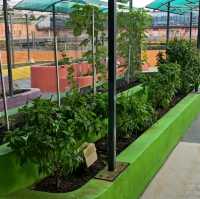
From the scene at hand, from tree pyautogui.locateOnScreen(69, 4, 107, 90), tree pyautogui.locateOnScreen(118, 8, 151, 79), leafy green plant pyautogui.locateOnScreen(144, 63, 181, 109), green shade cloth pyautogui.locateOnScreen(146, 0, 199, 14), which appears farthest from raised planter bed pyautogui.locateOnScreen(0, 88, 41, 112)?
green shade cloth pyautogui.locateOnScreen(146, 0, 199, 14)

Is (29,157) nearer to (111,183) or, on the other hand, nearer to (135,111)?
(111,183)

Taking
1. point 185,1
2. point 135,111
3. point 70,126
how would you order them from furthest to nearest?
1. point 185,1
2. point 135,111
3. point 70,126

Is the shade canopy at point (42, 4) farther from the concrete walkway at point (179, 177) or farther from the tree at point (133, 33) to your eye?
the concrete walkway at point (179, 177)

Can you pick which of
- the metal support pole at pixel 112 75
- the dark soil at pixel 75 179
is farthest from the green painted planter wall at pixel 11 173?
the metal support pole at pixel 112 75

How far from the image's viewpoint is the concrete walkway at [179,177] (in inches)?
143

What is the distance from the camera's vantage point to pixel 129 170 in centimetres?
340

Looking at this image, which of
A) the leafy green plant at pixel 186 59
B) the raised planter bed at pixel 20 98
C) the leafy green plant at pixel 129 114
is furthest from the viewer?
the leafy green plant at pixel 186 59

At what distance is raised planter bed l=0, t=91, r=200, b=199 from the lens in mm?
2875

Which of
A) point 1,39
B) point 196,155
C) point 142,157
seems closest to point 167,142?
point 196,155

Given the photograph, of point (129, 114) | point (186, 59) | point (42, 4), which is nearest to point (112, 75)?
point (129, 114)

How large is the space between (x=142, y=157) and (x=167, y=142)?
1.08m

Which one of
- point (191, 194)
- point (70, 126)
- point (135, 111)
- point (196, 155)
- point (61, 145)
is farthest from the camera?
point (196, 155)

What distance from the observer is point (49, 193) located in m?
2.89

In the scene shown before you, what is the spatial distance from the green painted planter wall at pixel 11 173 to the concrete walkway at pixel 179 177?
1.13m
